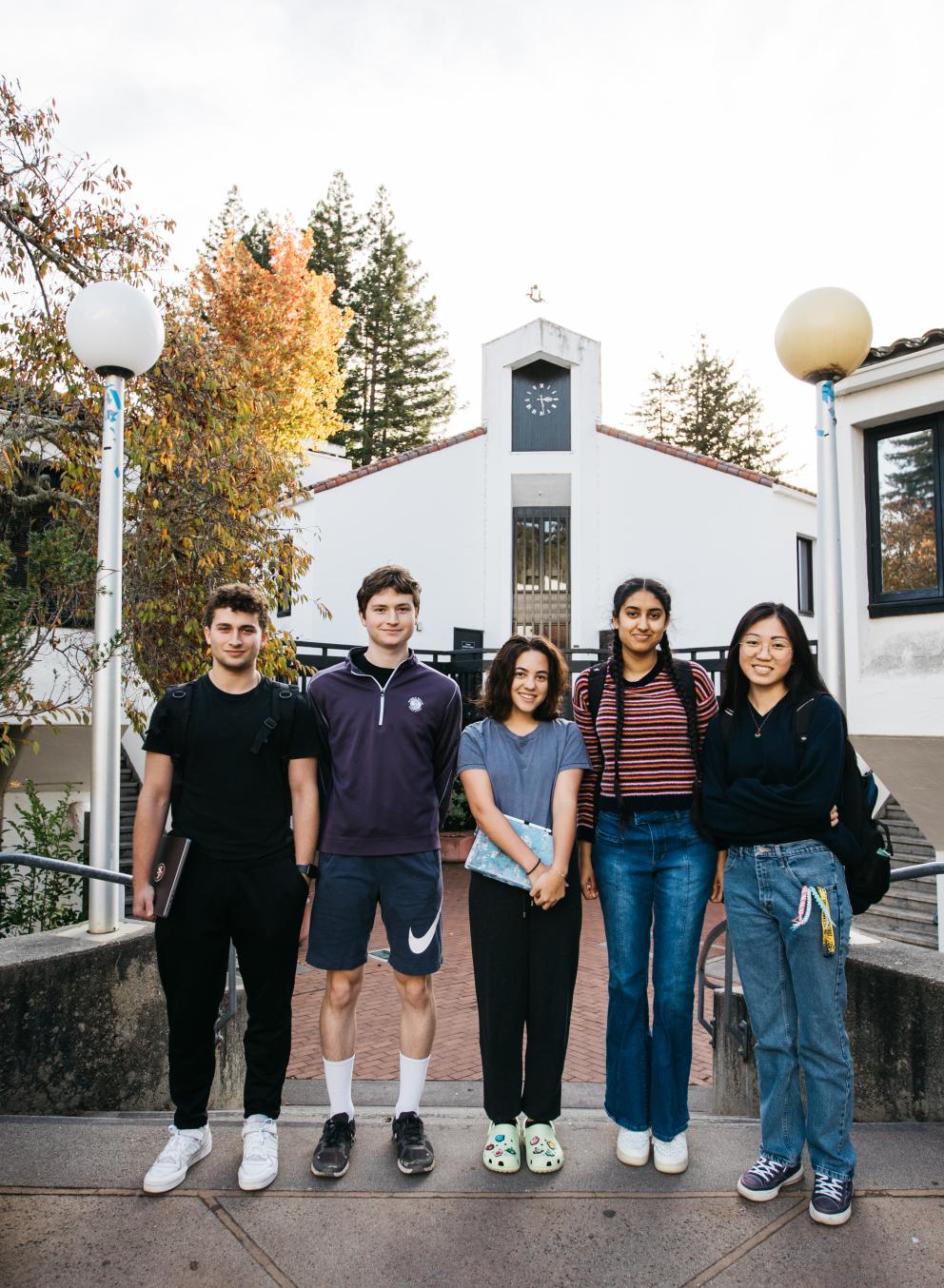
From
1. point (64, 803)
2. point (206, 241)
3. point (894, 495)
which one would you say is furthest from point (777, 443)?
point (64, 803)

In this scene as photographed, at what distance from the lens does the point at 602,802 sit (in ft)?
10.2

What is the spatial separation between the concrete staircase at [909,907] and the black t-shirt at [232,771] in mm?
8027

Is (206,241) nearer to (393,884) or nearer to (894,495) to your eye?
(894,495)

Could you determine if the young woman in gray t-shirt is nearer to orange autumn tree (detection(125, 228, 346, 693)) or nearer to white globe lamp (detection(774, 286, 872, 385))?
white globe lamp (detection(774, 286, 872, 385))

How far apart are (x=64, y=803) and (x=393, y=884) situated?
511cm

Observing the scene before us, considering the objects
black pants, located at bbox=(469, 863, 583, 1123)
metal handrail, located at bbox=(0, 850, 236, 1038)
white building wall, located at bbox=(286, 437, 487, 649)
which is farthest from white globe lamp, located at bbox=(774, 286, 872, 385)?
white building wall, located at bbox=(286, 437, 487, 649)

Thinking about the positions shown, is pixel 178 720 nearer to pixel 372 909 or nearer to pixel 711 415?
pixel 372 909

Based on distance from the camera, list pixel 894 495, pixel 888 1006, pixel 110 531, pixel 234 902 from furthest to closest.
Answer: pixel 894 495
pixel 110 531
pixel 888 1006
pixel 234 902

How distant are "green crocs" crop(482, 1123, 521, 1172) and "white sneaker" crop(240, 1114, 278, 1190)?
2.20ft

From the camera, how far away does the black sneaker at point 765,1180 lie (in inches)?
108

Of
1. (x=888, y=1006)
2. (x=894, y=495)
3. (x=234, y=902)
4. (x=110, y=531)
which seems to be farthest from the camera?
(x=894, y=495)

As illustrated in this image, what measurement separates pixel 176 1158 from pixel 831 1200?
1951 mm

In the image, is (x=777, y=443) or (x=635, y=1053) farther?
(x=777, y=443)

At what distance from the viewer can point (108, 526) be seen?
14.6 feet
